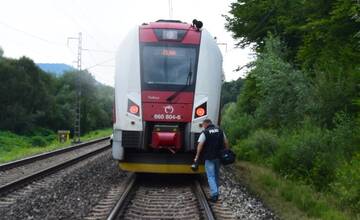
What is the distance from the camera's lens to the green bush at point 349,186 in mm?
9414

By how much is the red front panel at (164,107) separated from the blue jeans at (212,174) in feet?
4.87

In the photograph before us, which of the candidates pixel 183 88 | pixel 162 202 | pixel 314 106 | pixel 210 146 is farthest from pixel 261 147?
pixel 162 202

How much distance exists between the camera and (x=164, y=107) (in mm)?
11555

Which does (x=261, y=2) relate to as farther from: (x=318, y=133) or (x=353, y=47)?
(x=318, y=133)

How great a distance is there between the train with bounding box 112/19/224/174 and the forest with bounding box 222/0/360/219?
2.88 m

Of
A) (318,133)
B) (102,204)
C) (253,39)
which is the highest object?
(253,39)

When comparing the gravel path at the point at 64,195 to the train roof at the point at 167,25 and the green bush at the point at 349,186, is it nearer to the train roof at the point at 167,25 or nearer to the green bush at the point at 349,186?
the train roof at the point at 167,25

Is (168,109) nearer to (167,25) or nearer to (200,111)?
(200,111)

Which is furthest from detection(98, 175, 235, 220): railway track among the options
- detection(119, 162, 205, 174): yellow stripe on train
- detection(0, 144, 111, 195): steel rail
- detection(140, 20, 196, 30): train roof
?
detection(140, 20, 196, 30): train roof

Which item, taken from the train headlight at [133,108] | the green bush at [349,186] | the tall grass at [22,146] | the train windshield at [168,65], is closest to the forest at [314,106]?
the green bush at [349,186]

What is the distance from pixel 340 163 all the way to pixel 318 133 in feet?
6.94

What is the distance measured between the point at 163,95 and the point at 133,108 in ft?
2.31

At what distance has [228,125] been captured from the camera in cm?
2858

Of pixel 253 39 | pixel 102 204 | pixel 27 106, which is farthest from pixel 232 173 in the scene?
pixel 27 106
